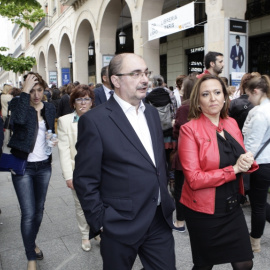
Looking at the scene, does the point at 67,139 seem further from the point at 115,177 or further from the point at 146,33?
the point at 146,33

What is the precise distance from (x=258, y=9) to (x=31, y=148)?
11470 millimetres

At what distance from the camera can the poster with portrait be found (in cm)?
813

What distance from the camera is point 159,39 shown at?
15.1 meters

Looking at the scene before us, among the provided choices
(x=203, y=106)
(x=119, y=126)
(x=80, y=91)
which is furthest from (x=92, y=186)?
(x=80, y=91)

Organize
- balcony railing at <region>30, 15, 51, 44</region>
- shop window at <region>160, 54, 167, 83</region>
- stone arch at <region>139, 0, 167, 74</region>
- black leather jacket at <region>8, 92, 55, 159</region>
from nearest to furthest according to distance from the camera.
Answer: black leather jacket at <region>8, 92, 55, 159</region> < stone arch at <region>139, 0, 167, 74</region> < shop window at <region>160, 54, 167, 83</region> < balcony railing at <region>30, 15, 51, 44</region>

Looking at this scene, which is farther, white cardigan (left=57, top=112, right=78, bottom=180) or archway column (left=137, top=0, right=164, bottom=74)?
archway column (left=137, top=0, right=164, bottom=74)

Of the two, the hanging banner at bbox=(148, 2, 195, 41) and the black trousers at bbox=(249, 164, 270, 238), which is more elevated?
the hanging banner at bbox=(148, 2, 195, 41)

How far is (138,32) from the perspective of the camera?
39.6 feet

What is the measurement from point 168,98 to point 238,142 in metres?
3.05

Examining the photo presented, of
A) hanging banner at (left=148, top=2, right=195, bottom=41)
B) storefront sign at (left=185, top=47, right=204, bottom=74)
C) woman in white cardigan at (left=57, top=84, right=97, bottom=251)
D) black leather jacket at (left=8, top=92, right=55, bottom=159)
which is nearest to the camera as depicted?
black leather jacket at (left=8, top=92, right=55, bottom=159)

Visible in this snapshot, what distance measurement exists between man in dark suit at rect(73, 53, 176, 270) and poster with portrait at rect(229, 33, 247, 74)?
21.5ft

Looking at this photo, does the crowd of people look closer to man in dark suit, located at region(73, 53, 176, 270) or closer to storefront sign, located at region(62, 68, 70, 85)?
man in dark suit, located at region(73, 53, 176, 270)

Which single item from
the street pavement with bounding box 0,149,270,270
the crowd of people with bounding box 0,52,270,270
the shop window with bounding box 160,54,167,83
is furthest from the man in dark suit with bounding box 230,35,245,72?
the shop window with bounding box 160,54,167,83

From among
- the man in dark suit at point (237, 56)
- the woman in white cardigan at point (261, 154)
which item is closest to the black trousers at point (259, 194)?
the woman in white cardigan at point (261, 154)
